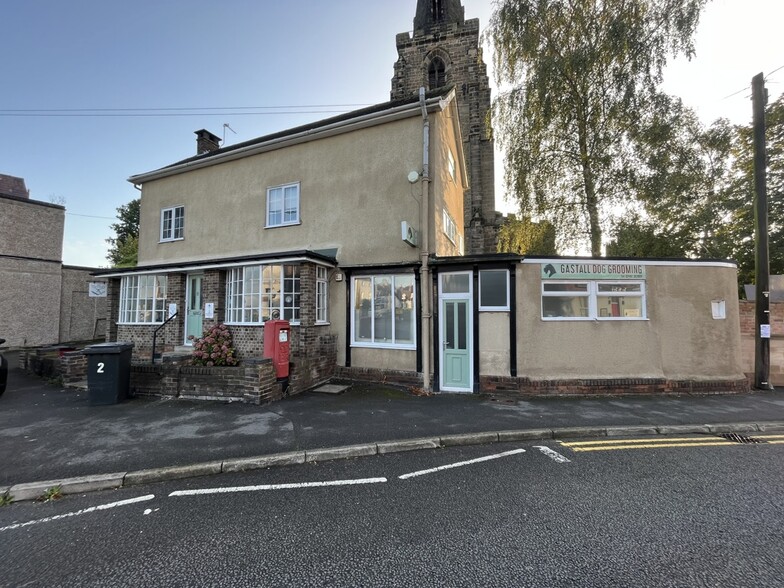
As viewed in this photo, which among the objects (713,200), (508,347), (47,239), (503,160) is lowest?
(508,347)

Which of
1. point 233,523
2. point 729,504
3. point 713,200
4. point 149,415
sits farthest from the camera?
point 713,200

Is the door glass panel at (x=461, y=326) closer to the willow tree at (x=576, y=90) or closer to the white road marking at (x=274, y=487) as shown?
the white road marking at (x=274, y=487)

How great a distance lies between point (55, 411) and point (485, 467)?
827cm

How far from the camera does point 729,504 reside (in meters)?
3.56

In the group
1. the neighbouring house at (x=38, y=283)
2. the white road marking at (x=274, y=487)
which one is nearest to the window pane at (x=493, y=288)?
the white road marking at (x=274, y=487)

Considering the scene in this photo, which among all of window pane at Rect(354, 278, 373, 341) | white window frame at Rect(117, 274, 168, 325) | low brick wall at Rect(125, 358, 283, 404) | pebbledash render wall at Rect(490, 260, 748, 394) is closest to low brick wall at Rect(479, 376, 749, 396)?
pebbledash render wall at Rect(490, 260, 748, 394)

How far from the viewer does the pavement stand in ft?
14.6

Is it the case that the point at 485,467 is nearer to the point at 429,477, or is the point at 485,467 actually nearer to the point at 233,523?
the point at 429,477

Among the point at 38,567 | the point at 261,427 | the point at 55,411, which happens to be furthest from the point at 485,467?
the point at 55,411

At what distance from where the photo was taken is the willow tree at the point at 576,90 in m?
12.7

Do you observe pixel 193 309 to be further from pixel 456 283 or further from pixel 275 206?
pixel 456 283

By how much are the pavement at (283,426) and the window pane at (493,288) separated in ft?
7.65

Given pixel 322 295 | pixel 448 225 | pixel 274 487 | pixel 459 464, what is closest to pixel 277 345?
pixel 322 295

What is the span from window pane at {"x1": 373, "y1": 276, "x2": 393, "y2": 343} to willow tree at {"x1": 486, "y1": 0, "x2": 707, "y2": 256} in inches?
339
